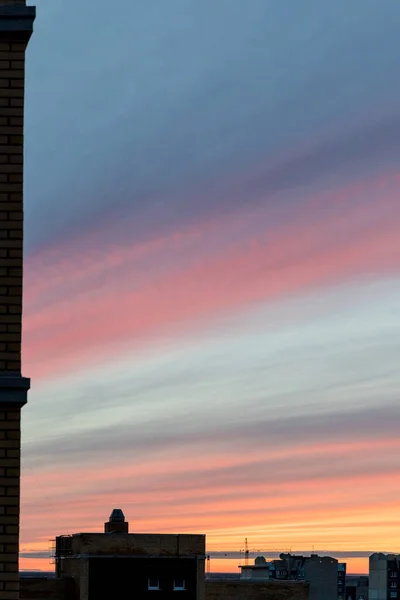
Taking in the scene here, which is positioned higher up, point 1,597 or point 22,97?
point 22,97

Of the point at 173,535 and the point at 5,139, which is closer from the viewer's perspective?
the point at 5,139

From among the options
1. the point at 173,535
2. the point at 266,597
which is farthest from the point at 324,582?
the point at 173,535

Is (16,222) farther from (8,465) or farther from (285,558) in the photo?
(285,558)

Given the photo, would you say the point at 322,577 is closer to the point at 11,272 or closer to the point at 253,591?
the point at 253,591

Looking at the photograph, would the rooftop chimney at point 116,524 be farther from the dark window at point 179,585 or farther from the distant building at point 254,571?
the distant building at point 254,571

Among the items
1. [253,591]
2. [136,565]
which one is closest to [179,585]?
[136,565]

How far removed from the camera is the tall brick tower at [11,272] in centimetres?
1391

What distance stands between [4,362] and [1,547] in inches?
83.8

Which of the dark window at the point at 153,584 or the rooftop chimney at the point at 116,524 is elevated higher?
the rooftop chimney at the point at 116,524

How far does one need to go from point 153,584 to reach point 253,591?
8.97 meters

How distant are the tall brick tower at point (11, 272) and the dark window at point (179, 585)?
6316cm

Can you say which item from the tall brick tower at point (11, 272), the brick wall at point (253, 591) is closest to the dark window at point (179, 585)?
the brick wall at point (253, 591)

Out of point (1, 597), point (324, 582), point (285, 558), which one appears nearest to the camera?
point (1, 597)

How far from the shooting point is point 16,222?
47.2ft
